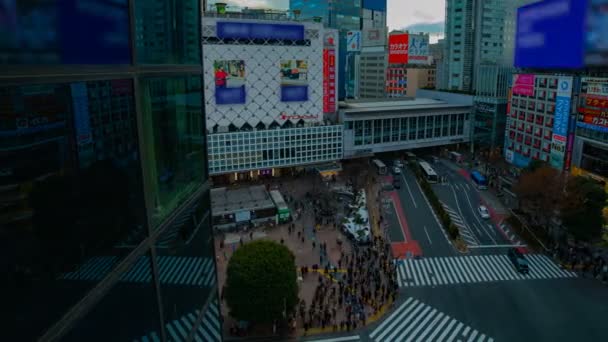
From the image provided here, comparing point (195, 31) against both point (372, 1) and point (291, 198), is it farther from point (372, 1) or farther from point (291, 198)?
point (372, 1)

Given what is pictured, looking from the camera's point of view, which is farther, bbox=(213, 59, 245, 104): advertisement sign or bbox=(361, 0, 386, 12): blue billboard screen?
bbox=(361, 0, 386, 12): blue billboard screen

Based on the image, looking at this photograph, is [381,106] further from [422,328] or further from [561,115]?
[422,328]

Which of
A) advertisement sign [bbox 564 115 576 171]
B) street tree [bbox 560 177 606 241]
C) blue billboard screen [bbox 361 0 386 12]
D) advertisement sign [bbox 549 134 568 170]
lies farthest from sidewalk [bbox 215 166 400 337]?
blue billboard screen [bbox 361 0 386 12]

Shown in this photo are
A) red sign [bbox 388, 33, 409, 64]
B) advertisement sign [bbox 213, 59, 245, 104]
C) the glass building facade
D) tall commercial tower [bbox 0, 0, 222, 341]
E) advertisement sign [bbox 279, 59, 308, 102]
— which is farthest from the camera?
red sign [bbox 388, 33, 409, 64]

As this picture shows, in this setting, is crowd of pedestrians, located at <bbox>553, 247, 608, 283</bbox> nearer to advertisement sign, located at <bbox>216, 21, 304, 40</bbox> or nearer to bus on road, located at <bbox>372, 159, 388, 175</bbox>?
bus on road, located at <bbox>372, 159, 388, 175</bbox>

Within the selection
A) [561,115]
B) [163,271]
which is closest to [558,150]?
[561,115]

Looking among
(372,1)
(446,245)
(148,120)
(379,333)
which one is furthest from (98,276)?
(372,1)
